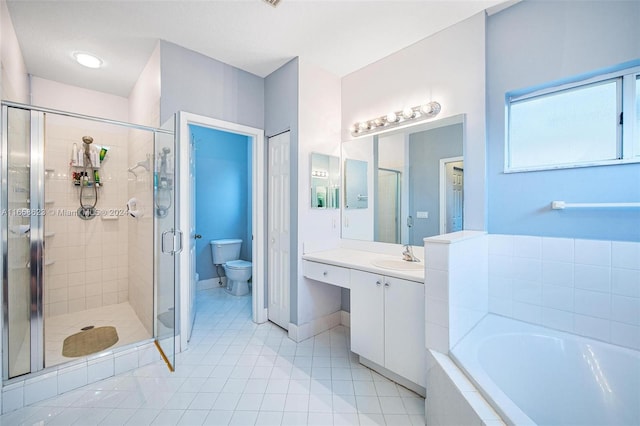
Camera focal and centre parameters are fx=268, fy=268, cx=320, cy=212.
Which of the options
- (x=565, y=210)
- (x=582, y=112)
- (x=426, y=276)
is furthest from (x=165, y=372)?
(x=582, y=112)

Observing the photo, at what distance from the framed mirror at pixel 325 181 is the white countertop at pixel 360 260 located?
1.52ft

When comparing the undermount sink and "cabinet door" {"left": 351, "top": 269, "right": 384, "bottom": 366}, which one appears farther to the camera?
the undermount sink

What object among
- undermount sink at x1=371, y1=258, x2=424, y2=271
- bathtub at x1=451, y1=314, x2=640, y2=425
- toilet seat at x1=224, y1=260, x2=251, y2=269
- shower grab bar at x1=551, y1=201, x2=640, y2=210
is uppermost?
shower grab bar at x1=551, y1=201, x2=640, y2=210

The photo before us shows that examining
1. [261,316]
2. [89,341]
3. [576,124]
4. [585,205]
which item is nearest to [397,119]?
[576,124]

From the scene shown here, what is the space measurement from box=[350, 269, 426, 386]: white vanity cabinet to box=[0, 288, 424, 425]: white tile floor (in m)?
0.17

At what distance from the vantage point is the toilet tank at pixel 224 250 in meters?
3.82

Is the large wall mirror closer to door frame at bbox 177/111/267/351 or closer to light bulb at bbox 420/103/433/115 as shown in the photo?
light bulb at bbox 420/103/433/115

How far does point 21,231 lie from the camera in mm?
1703

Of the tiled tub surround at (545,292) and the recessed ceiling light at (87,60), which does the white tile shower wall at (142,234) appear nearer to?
the recessed ceiling light at (87,60)

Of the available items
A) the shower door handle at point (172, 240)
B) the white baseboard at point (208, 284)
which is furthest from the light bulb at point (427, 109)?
the white baseboard at point (208, 284)

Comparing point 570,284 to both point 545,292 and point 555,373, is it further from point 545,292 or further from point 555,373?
point 555,373

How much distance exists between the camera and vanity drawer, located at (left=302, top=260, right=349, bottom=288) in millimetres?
2117

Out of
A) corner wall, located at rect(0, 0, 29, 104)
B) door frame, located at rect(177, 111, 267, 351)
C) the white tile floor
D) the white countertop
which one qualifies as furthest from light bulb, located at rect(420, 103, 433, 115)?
corner wall, located at rect(0, 0, 29, 104)

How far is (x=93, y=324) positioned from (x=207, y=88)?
2407 mm
